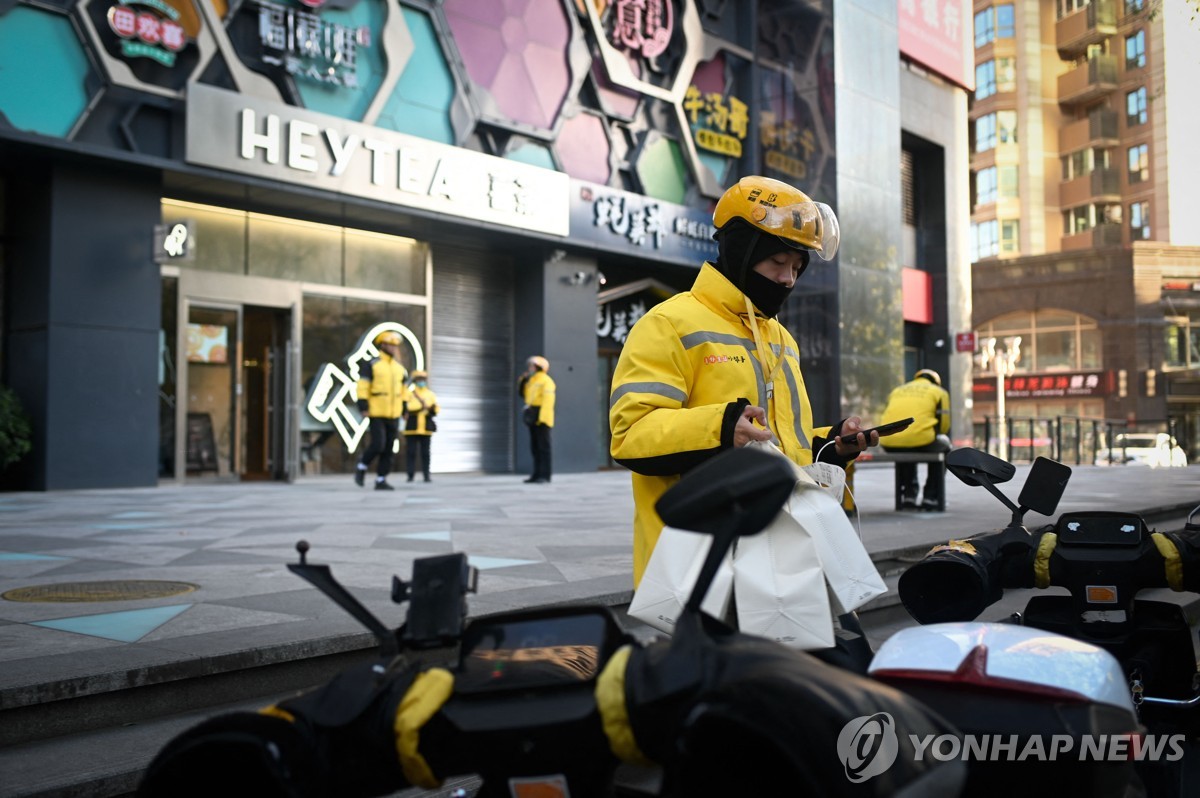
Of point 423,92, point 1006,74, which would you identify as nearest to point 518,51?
point 423,92

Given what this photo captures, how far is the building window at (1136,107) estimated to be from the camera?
51.5 metres

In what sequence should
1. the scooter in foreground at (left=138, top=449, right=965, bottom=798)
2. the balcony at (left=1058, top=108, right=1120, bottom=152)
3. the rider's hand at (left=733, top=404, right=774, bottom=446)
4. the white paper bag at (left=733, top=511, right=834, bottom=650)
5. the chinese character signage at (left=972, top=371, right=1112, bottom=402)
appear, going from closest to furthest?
the scooter in foreground at (left=138, top=449, right=965, bottom=798), the white paper bag at (left=733, top=511, right=834, bottom=650), the rider's hand at (left=733, top=404, right=774, bottom=446), the chinese character signage at (left=972, top=371, right=1112, bottom=402), the balcony at (left=1058, top=108, right=1120, bottom=152)

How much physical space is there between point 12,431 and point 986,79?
54300mm

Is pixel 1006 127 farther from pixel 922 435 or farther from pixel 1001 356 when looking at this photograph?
pixel 922 435

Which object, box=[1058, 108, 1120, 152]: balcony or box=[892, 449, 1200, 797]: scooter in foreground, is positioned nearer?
box=[892, 449, 1200, 797]: scooter in foreground

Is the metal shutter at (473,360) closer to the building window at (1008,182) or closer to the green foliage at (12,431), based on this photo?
the green foliage at (12,431)

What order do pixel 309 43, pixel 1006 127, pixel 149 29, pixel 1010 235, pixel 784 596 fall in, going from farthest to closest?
pixel 1010 235, pixel 1006 127, pixel 309 43, pixel 149 29, pixel 784 596

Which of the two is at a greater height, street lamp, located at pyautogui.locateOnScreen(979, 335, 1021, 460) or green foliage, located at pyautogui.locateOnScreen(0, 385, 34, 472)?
street lamp, located at pyautogui.locateOnScreen(979, 335, 1021, 460)

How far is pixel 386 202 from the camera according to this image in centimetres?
1545

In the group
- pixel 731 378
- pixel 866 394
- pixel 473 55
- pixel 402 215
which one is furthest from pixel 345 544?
pixel 866 394

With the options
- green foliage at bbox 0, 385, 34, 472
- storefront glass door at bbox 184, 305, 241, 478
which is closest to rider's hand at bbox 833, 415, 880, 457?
green foliage at bbox 0, 385, 34, 472

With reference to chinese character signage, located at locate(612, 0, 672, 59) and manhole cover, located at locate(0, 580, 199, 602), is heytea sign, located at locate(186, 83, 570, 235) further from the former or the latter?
manhole cover, located at locate(0, 580, 199, 602)

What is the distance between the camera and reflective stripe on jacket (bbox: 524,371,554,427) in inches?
618

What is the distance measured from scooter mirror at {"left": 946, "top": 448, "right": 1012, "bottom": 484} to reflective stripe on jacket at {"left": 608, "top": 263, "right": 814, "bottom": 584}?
1.24 ft
